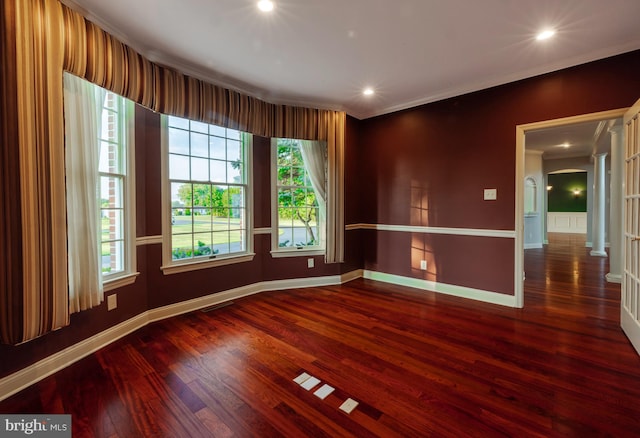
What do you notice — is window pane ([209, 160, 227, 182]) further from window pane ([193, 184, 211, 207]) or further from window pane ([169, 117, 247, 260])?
window pane ([193, 184, 211, 207])

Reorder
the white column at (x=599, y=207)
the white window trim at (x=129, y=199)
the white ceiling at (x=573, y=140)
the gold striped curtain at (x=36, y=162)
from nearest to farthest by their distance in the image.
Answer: the gold striped curtain at (x=36, y=162) → the white window trim at (x=129, y=199) → the white ceiling at (x=573, y=140) → the white column at (x=599, y=207)

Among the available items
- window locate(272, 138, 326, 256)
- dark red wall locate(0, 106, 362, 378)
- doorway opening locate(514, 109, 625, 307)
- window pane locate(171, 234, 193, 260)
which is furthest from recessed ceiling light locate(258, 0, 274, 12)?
doorway opening locate(514, 109, 625, 307)

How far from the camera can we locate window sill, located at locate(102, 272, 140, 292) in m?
2.36

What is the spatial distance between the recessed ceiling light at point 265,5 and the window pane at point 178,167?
1.71m

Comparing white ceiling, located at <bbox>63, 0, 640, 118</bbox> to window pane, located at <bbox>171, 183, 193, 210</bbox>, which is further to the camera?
window pane, located at <bbox>171, 183, 193, 210</bbox>

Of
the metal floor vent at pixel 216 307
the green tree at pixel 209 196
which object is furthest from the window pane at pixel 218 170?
the metal floor vent at pixel 216 307

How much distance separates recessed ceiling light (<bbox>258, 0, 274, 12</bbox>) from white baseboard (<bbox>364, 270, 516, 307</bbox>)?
352 centimetres

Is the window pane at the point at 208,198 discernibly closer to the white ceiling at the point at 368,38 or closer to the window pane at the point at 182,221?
the window pane at the point at 182,221

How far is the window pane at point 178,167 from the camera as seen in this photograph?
9.78 feet

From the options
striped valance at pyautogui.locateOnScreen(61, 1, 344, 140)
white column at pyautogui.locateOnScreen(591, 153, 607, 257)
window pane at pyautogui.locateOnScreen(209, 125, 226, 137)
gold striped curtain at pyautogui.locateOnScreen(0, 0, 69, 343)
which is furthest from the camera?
white column at pyautogui.locateOnScreen(591, 153, 607, 257)

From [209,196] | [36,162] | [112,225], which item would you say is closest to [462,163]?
[209,196]

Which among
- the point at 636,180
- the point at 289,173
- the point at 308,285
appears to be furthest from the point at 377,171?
the point at 636,180

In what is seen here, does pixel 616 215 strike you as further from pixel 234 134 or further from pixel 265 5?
pixel 234 134

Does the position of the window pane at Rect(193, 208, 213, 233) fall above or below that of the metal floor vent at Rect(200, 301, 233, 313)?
above
